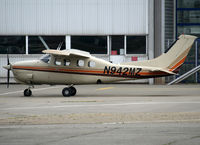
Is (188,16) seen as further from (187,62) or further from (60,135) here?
(60,135)

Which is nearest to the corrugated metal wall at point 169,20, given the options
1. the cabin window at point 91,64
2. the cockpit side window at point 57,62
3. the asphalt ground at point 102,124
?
the cabin window at point 91,64

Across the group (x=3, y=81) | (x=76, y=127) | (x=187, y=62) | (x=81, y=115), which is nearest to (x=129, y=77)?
(x=81, y=115)

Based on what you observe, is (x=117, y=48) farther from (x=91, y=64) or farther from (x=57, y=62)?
(x=57, y=62)

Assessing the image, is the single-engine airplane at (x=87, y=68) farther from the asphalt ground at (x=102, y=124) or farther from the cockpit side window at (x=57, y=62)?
the asphalt ground at (x=102, y=124)

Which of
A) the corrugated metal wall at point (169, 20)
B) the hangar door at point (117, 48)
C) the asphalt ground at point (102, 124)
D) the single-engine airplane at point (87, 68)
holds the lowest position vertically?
the asphalt ground at point (102, 124)

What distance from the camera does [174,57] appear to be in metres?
21.3

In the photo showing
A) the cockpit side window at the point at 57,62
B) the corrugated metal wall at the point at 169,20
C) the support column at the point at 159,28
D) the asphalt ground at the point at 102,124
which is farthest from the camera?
the corrugated metal wall at the point at 169,20

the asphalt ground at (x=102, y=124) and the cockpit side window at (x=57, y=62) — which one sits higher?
the cockpit side window at (x=57, y=62)

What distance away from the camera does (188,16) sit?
35500 millimetres

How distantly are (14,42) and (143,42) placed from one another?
465 inches

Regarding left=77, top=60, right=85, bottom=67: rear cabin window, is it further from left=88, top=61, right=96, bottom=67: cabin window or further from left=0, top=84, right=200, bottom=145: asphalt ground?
left=0, top=84, right=200, bottom=145: asphalt ground

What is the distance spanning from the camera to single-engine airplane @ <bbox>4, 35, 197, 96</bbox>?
69.7ft

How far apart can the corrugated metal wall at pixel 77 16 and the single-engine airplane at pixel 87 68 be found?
46.0ft

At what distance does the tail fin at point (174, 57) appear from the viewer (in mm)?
21219
